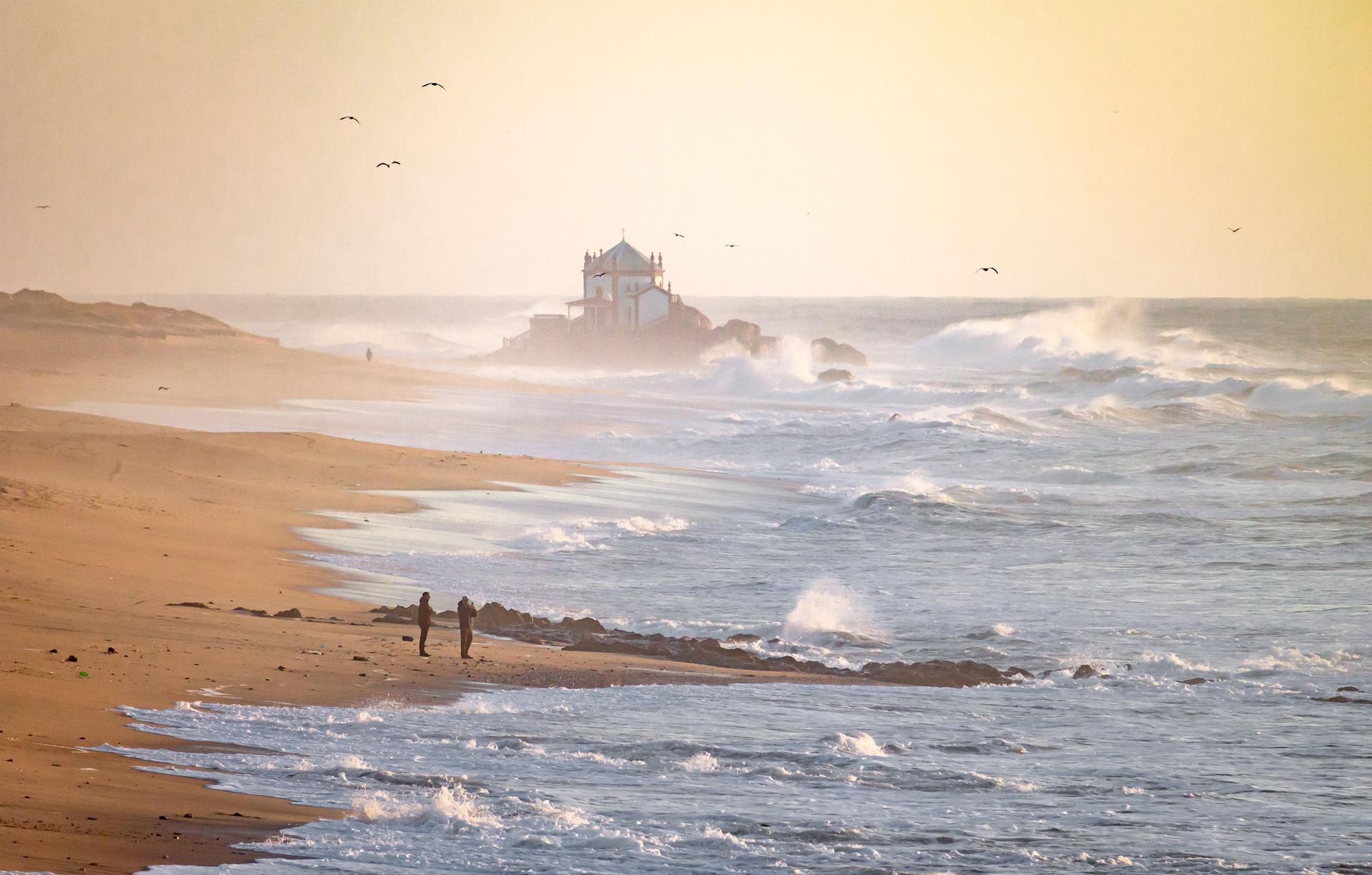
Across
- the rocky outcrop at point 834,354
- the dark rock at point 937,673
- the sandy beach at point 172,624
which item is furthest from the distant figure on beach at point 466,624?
the rocky outcrop at point 834,354

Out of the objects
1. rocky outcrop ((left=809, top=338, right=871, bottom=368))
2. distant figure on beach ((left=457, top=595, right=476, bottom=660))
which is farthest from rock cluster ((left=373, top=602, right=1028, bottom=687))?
rocky outcrop ((left=809, top=338, right=871, bottom=368))

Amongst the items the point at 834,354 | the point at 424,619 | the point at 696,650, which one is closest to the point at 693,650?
the point at 696,650

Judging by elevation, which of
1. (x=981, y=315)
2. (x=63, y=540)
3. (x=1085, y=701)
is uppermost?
(x=981, y=315)

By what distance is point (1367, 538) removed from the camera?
27500mm

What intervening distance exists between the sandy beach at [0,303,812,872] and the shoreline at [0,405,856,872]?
3 centimetres

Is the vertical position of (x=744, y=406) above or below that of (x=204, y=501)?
above

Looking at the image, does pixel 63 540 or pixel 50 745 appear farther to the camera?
pixel 63 540

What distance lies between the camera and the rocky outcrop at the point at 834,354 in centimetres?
9662

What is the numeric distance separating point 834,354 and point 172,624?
84296 mm

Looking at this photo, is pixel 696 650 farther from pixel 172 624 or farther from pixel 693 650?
pixel 172 624

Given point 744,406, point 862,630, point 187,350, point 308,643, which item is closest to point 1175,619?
point 862,630

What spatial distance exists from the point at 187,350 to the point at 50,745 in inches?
2135

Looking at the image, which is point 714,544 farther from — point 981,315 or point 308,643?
point 981,315

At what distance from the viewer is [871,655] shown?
17.8 metres
